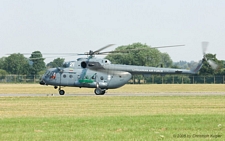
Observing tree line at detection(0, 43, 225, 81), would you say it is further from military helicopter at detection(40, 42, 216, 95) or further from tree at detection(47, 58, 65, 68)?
military helicopter at detection(40, 42, 216, 95)

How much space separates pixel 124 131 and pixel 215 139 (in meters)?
3.36

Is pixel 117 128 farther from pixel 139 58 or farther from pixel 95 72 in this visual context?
pixel 139 58

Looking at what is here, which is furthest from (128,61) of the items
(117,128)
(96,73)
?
(117,128)

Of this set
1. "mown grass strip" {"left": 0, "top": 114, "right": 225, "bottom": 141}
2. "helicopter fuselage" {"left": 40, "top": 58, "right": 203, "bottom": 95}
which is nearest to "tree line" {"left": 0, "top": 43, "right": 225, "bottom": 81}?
"helicopter fuselage" {"left": 40, "top": 58, "right": 203, "bottom": 95}

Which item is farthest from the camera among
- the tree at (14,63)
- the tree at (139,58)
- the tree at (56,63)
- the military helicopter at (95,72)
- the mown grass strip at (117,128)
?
the tree at (14,63)

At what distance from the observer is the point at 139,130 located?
1809 centimetres

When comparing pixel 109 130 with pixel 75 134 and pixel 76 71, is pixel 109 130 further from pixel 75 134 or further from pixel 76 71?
pixel 76 71

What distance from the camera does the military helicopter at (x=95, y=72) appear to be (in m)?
53.3

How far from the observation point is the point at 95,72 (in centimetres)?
5359

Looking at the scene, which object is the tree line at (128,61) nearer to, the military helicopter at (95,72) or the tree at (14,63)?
the tree at (14,63)

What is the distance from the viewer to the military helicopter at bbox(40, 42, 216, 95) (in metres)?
53.3

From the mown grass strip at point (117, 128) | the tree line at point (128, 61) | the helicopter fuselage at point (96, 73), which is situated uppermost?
the tree line at point (128, 61)

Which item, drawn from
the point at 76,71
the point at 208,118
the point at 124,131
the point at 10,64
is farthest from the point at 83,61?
the point at 10,64

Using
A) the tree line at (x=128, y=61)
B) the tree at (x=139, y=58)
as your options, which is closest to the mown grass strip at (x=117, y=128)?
the tree line at (x=128, y=61)
